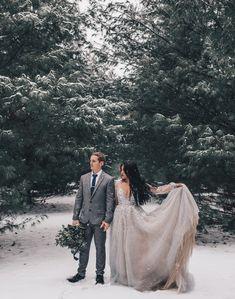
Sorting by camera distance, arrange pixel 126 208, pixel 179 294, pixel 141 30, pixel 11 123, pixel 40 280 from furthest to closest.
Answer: pixel 141 30 → pixel 11 123 → pixel 40 280 → pixel 126 208 → pixel 179 294

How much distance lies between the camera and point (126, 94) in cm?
1408

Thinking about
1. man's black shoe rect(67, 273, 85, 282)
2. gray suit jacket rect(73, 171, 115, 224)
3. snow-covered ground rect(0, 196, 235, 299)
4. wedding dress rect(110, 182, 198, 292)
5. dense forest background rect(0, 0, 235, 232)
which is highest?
dense forest background rect(0, 0, 235, 232)

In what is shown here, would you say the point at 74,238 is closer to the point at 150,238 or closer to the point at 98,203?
the point at 98,203

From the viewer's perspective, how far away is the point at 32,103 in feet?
30.5

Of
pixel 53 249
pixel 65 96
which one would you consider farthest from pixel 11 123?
pixel 53 249

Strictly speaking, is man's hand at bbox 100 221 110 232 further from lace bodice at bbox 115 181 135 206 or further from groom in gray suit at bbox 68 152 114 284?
lace bodice at bbox 115 181 135 206

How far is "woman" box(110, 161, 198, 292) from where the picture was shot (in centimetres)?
707

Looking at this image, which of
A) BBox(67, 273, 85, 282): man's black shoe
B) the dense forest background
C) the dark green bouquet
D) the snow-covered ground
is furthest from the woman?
the dense forest background

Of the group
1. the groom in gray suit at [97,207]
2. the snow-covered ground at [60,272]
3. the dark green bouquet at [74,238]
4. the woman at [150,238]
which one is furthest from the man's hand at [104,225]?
the snow-covered ground at [60,272]

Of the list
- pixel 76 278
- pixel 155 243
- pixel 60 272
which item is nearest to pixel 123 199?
pixel 155 243

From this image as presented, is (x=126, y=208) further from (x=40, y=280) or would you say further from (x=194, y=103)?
(x=194, y=103)

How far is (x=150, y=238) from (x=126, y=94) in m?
7.49

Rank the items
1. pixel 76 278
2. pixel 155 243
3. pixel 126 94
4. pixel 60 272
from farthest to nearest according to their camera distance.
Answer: pixel 126 94 → pixel 60 272 → pixel 76 278 → pixel 155 243

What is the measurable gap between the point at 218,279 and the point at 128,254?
1.94 metres
